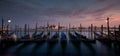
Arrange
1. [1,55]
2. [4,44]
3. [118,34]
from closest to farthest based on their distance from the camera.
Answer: [1,55] < [4,44] < [118,34]

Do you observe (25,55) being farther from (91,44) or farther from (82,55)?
(91,44)

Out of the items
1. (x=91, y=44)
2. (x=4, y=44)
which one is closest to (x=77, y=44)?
(x=91, y=44)

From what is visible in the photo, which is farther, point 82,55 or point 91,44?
point 91,44

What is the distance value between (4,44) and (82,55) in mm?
11016

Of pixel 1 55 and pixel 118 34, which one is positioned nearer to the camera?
pixel 1 55

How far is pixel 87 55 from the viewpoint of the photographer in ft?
40.1

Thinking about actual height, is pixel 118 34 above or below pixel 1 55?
above

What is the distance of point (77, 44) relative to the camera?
18.3m

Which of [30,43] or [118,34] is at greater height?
[118,34]

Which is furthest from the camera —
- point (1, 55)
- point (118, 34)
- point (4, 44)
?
point (118, 34)

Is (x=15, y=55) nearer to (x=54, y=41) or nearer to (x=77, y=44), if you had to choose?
(x=54, y=41)

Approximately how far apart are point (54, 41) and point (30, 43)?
3.39 m

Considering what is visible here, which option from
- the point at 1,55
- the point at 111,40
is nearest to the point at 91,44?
the point at 111,40

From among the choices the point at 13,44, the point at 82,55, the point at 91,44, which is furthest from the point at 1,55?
the point at 91,44
